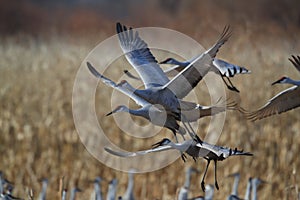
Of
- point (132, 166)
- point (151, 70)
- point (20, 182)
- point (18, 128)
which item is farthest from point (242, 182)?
point (151, 70)

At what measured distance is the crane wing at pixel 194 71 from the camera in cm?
121

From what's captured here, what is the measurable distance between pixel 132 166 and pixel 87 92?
2.67ft

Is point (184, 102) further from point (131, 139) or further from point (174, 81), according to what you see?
point (131, 139)

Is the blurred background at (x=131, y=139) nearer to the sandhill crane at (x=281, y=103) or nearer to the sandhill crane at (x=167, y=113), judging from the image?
the sandhill crane at (x=281, y=103)

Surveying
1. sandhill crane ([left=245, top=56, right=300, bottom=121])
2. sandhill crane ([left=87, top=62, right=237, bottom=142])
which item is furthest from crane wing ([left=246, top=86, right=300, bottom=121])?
sandhill crane ([left=87, top=62, right=237, bottom=142])

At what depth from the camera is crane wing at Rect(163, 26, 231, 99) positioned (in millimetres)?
1206

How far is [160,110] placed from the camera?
125cm

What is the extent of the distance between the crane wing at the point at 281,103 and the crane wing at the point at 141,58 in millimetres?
200

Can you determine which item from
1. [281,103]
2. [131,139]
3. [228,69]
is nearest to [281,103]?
[281,103]

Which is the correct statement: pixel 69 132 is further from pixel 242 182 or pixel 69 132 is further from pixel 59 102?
pixel 242 182

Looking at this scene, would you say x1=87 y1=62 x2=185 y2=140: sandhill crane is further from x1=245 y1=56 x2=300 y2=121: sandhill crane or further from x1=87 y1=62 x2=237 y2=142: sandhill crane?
x1=245 y1=56 x2=300 y2=121: sandhill crane

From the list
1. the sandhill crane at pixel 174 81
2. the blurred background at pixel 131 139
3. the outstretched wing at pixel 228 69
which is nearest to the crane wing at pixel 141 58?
the sandhill crane at pixel 174 81

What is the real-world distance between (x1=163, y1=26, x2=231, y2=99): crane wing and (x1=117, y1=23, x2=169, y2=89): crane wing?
0.06 meters

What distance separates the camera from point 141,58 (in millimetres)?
1454
